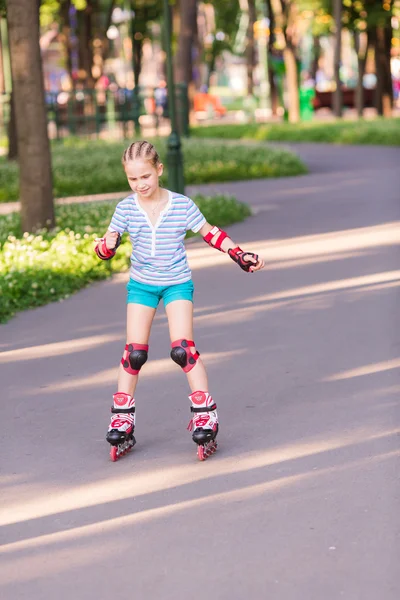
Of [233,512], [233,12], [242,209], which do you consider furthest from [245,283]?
[233,12]

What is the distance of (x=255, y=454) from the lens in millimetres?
6031

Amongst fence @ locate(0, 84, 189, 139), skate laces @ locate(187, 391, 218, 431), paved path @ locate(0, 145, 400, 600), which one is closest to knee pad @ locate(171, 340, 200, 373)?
skate laces @ locate(187, 391, 218, 431)

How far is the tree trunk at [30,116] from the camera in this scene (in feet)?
44.6

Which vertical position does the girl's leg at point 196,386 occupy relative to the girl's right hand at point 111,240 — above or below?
below

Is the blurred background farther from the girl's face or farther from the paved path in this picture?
the girl's face

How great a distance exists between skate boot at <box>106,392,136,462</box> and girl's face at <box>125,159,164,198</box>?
39.1 inches

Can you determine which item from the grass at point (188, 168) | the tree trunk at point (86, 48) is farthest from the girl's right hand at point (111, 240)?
the tree trunk at point (86, 48)

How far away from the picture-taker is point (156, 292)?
20.2 ft

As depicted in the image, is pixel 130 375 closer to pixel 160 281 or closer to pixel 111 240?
pixel 160 281

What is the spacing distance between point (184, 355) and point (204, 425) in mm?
337

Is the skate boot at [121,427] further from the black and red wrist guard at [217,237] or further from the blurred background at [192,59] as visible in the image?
the blurred background at [192,59]

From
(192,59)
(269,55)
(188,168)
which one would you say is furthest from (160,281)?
(269,55)

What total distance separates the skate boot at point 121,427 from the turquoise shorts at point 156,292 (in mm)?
457

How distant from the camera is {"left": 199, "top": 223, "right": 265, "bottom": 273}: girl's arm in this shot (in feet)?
19.7
